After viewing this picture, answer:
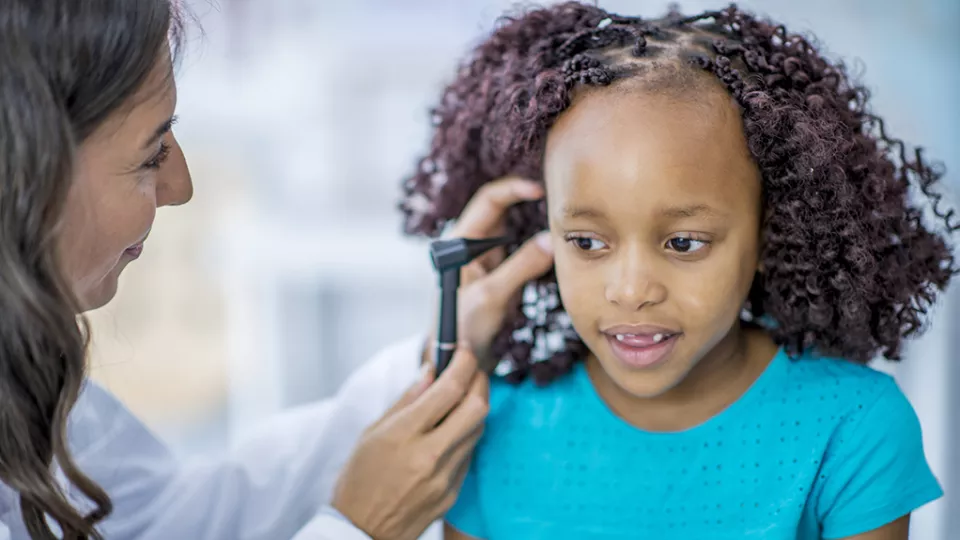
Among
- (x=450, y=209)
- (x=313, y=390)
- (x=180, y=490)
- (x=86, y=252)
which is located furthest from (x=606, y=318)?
(x=313, y=390)

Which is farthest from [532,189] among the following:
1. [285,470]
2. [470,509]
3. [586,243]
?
[285,470]

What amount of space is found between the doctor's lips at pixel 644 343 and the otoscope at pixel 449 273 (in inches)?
8.7

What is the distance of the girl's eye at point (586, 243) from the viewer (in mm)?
1005

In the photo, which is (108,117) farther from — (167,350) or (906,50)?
(167,350)

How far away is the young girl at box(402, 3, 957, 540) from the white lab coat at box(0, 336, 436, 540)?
220mm

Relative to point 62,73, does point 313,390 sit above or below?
below

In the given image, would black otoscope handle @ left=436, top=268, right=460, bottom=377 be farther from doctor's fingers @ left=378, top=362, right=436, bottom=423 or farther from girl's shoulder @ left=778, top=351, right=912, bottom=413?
girl's shoulder @ left=778, top=351, right=912, bottom=413

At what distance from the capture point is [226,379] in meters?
2.66

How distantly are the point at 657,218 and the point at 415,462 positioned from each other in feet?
1.29

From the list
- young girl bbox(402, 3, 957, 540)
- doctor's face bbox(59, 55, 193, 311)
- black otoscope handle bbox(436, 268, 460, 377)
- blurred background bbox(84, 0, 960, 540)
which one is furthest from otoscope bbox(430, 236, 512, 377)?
blurred background bbox(84, 0, 960, 540)

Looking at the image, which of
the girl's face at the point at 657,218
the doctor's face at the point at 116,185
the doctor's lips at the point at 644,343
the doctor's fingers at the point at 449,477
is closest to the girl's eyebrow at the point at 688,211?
the girl's face at the point at 657,218

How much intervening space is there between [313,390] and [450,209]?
1.34 meters

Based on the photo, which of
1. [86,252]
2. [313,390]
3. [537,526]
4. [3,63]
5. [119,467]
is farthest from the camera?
[313,390]

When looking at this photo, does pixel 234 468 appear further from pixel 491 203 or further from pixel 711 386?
pixel 711 386
